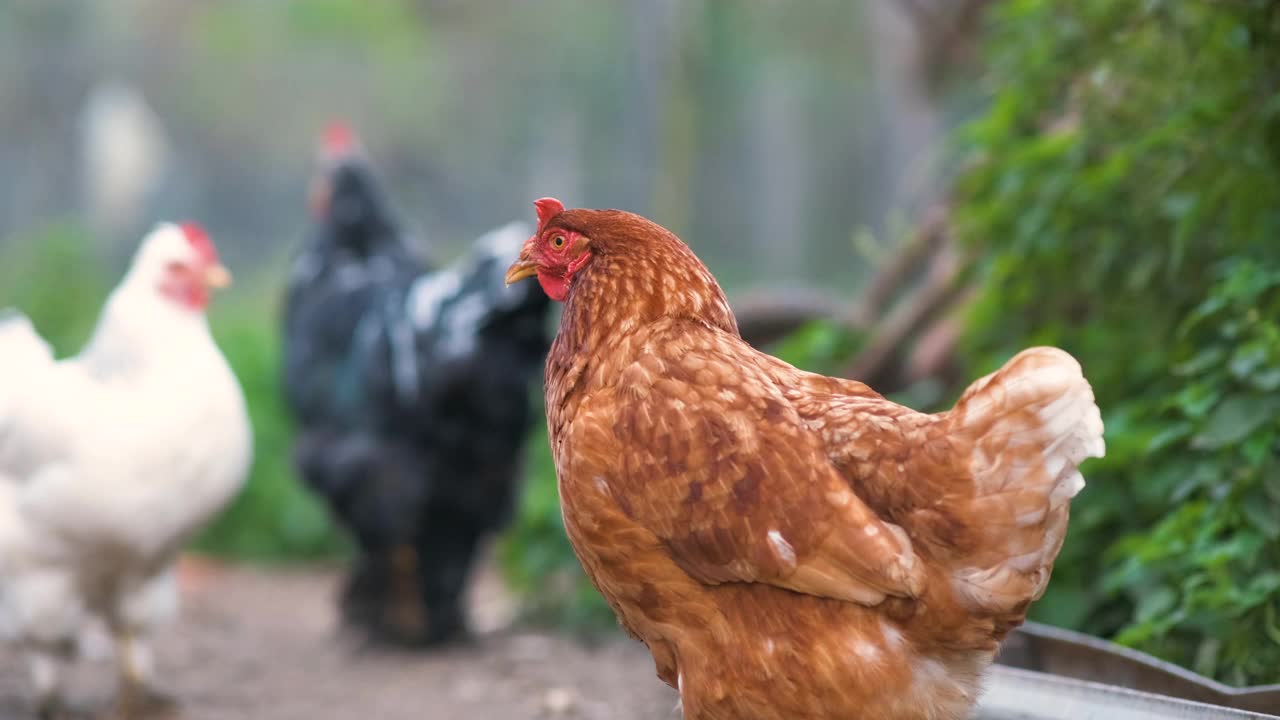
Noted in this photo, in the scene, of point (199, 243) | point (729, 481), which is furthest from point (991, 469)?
point (199, 243)

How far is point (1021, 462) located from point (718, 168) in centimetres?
525

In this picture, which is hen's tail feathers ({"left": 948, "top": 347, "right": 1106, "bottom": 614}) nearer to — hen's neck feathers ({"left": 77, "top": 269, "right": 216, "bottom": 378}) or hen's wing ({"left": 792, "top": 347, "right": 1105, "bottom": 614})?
hen's wing ({"left": 792, "top": 347, "right": 1105, "bottom": 614})

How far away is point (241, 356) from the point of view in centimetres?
715

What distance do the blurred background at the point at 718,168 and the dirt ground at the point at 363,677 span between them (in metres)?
0.14

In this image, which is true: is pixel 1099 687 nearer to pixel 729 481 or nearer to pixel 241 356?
pixel 729 481

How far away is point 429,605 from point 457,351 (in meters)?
1.08

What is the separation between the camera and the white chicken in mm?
2904

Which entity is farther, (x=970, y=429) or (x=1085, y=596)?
(x=1085, y=596)

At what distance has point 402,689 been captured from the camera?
3.86 metres

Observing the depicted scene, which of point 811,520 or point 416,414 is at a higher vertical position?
point 416,414

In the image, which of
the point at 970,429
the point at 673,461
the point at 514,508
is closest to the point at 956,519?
the point at 970,429

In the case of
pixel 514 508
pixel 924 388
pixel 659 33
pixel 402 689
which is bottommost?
pixel 402 689

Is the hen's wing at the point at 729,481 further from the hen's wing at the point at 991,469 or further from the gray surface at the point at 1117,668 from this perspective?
the gray surface at the point at 1117,668

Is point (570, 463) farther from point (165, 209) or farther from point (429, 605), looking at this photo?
point (165, 209)
